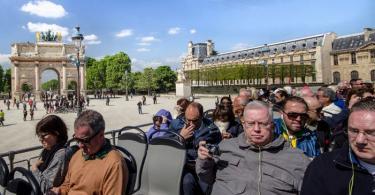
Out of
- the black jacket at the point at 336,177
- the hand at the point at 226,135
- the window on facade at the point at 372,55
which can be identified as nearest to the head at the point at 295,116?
the hand at the point at 226,135

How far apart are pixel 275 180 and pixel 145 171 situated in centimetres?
242

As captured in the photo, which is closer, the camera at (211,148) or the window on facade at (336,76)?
the camera at (211,148)

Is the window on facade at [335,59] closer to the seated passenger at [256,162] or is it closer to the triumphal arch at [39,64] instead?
the triumphal arch at [39,64]

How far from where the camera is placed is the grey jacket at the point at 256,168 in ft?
9.97

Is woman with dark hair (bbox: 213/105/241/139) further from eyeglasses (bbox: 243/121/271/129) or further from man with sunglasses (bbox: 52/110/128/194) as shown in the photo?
man with sunglasses (bbox: 52/110/128/194)

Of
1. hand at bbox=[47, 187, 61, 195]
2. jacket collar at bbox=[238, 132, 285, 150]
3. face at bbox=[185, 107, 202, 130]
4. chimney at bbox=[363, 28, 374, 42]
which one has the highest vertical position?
chimney at bbox=[363, 28, 374, 42]

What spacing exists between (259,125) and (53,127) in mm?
2518

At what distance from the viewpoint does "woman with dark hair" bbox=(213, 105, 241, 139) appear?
18.0 ft

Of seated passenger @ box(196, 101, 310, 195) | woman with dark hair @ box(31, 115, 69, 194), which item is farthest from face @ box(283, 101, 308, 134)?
woman with dark hair @ box(31, 115, 69, 194)

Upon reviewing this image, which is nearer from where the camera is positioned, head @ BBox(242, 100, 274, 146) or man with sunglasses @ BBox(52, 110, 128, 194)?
head @ BBox(242, 100, 274, 146)

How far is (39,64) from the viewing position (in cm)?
8550

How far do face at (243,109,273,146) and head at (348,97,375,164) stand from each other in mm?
868

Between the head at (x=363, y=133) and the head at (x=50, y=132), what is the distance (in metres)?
3.26

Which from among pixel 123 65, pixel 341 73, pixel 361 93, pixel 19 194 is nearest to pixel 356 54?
pixel 341 73
